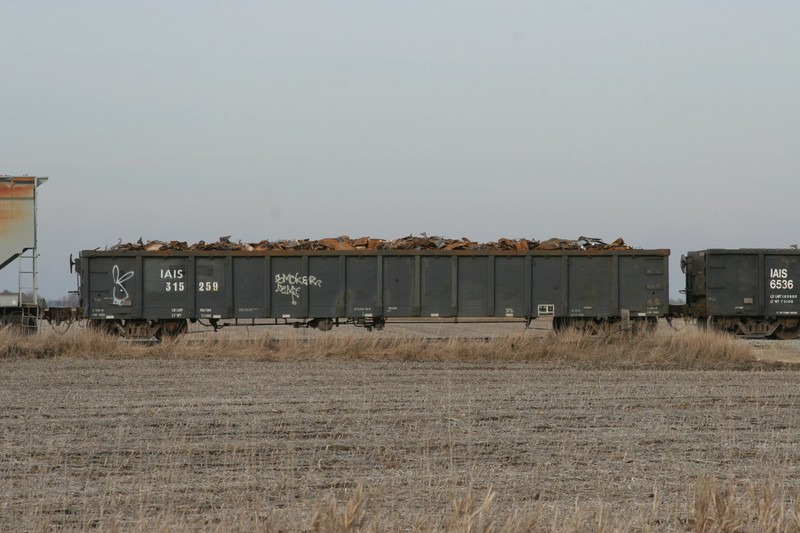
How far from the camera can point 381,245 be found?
896 inches

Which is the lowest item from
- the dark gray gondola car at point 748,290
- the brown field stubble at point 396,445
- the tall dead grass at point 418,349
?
the brown field stubble at point 396,445

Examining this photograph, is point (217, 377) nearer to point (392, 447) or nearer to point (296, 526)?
point (392, 447)

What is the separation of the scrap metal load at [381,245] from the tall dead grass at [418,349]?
2.62 m

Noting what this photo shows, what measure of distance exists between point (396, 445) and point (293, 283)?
509 inches

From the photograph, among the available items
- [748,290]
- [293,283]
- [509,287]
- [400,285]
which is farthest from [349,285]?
[748,290]

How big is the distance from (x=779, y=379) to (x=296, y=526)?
1211cm

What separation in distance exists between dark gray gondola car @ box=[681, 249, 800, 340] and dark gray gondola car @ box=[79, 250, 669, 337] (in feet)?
8.58

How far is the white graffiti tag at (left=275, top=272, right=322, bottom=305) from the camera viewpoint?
2216 centimetres

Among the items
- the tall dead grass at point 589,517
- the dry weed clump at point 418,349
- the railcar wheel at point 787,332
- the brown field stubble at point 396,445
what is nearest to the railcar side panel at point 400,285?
the dry weed clump at point 418,349

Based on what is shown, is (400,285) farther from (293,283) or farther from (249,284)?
(249,284)

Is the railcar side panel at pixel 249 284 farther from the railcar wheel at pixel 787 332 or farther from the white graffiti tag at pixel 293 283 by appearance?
the railcar wheel at pixel 787 332

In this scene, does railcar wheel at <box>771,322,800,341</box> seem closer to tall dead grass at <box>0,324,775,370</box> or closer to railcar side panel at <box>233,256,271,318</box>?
tall dead grass at <box>0,324,775,370</box>

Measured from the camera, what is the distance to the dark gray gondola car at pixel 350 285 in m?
22.2

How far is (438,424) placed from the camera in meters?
10.9
